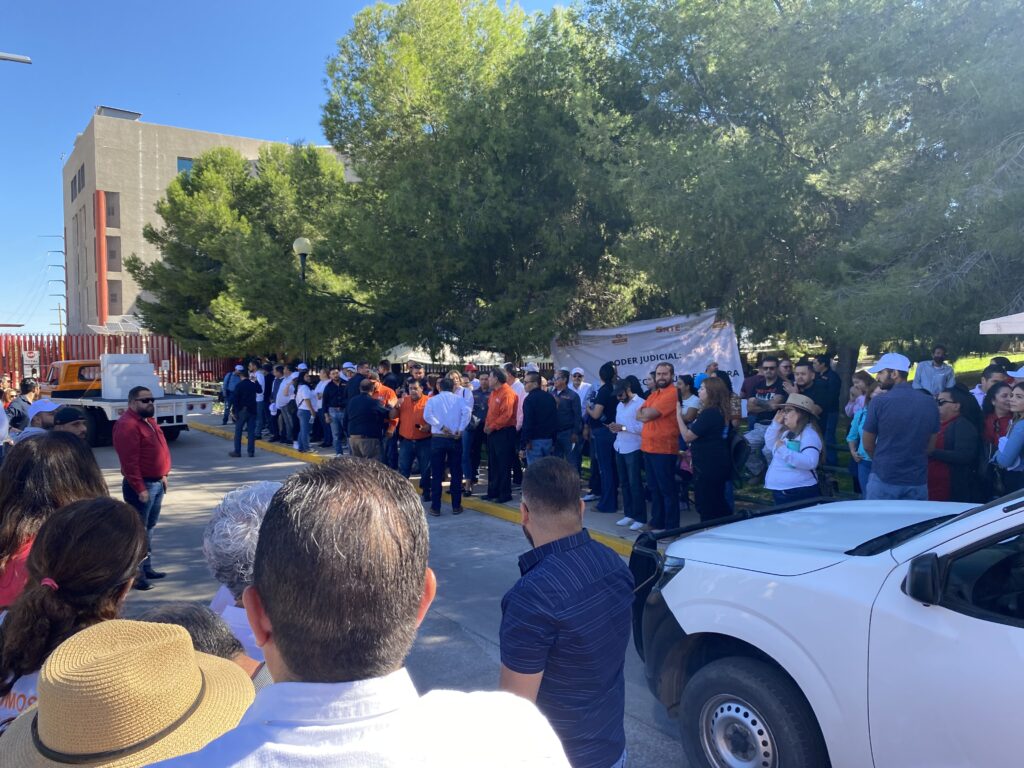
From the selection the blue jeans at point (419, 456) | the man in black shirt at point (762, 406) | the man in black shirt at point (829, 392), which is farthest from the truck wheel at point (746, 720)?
the blue jeans at point (419, 456)

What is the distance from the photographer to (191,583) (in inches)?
282

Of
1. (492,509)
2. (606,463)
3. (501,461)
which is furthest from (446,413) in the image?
(606,463)

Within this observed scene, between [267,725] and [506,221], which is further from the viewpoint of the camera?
[506,221]

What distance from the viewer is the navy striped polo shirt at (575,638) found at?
2342 millimetres

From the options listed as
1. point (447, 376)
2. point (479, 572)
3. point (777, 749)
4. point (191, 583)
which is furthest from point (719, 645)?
point (447, 376)

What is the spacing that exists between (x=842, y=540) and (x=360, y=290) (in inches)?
557

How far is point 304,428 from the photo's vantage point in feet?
48.4

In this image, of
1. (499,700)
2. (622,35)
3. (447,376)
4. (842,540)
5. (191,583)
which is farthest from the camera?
(622,35)

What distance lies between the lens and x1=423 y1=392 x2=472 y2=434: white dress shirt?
31.3 feet

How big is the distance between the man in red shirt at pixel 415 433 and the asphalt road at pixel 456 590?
0.85m

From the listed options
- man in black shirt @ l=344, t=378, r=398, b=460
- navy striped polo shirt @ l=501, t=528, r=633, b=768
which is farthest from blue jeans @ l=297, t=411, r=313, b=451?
navy striped polo shirt @ l=501, t=528, r=633, b=768

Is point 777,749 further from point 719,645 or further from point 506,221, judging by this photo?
point 506,221

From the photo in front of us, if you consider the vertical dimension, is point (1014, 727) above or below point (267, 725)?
below

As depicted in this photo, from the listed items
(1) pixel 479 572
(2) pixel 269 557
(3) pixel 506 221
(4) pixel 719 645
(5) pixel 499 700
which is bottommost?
(1) pixel 479 572
